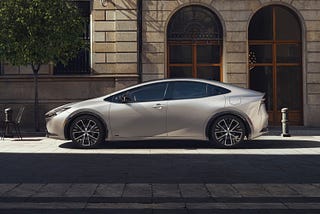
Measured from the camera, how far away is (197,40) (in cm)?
1681

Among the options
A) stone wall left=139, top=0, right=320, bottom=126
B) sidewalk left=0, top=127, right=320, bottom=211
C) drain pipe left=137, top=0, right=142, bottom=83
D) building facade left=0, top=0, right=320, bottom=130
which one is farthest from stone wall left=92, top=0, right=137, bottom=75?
sidewalk left=0, top=127, right=320, bottom=211

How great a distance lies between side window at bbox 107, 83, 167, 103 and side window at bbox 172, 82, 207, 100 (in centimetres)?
27

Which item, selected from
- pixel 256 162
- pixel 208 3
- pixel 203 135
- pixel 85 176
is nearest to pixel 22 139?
pixel 203 135

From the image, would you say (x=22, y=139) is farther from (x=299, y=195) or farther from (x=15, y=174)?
(x=299, y=195)

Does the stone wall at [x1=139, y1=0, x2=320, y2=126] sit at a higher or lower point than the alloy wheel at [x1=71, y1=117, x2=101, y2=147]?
higher

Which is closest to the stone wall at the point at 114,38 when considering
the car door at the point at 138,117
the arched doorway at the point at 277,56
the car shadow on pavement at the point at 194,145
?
the arched doorway at the point at 277,56

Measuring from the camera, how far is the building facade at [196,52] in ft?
53.3

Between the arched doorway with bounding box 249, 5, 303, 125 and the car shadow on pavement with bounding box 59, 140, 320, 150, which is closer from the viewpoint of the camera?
the car shadow on pavement with bounding box 59, 140, 320, 150

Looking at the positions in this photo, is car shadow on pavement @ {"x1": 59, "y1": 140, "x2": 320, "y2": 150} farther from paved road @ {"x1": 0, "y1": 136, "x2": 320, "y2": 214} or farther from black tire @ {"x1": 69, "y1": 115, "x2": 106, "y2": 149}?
black tire @ {"x1": 69, "y1": 115, "x2": 106, "y2": 149}

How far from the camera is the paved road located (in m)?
5.26

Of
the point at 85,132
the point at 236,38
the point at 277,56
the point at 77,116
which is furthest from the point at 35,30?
the point at 277,56

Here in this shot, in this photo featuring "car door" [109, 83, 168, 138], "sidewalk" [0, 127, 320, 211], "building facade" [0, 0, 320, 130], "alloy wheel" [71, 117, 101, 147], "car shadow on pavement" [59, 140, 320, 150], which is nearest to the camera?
"sidewalk" [0, 127, 320, 211]

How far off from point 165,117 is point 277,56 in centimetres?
827

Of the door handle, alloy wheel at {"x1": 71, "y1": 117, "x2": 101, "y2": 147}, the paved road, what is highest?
the door handle
